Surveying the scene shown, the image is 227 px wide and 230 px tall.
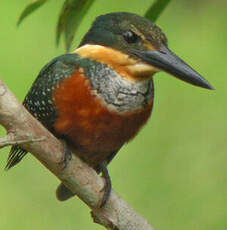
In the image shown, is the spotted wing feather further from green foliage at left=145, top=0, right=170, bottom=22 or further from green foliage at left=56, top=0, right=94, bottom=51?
green foliage at left=145, top=0, right=170, bottom=22

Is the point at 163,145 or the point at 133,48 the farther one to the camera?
the point at 163,145

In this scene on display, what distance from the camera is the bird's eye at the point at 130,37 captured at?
11.2 ft

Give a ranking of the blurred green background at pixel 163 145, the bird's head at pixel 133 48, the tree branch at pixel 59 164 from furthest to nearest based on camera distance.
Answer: the blurred green background at pixel 163 145
the bird's head at pixel 133 48
the tree branch at pixel 59 164

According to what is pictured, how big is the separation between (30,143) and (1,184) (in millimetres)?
2142

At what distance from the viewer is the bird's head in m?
3.33

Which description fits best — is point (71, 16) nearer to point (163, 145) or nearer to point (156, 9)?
point (156, 9)

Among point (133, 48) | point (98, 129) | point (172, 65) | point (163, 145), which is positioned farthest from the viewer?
point (163, 145)

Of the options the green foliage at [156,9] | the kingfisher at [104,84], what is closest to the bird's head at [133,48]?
the kingfisher at [104,84]

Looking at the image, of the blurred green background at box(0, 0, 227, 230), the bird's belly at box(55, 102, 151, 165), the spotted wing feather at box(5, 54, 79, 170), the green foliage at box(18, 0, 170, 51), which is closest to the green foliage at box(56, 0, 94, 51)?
the green foliage at box(18, 0, 170, 51)

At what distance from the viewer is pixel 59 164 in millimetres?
3164

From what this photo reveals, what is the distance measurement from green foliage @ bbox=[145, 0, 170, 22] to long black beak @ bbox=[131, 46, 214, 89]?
6.2 inches

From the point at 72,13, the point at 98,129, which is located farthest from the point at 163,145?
the point at 72,13

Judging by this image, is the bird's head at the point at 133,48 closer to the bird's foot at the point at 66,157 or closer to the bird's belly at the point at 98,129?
the bird's belly at the point at 98,129

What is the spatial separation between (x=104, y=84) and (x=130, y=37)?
0.24 metres
